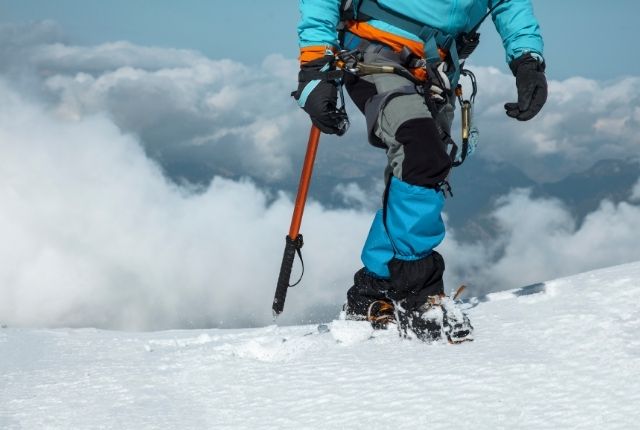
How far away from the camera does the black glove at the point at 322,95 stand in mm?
3828

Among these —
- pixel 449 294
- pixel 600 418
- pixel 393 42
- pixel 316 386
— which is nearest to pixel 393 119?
pixel 393 42

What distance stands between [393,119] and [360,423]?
5.42 feet

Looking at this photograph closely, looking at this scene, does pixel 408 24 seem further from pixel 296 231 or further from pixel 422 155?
pixel 296 231

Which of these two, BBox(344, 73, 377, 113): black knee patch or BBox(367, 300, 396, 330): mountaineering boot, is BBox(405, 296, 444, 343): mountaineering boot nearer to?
BBox(367, 300, 396, 330): mountaineering boot

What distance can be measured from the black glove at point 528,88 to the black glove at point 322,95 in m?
1.01

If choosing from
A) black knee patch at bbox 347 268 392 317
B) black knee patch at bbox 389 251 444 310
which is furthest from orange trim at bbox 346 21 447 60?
black knee patch at bbox 347 268 392 317

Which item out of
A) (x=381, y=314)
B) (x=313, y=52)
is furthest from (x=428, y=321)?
(x=313, y=52)

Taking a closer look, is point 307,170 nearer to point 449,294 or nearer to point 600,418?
point 449,294

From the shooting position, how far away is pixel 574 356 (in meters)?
3.14

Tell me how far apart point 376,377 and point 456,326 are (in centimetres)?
68

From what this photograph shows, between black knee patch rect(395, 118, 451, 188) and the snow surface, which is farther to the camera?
black knee patch rect(395, 118, 451, 188)

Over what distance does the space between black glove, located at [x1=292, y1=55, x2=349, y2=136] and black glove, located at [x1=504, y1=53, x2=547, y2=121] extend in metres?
1.01

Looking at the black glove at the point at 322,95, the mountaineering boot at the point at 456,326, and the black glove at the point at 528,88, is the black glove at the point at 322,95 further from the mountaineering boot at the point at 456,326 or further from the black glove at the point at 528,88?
the mountaineering boot at the point at 456,326

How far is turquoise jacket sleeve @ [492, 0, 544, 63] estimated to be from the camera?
14.0 ft
